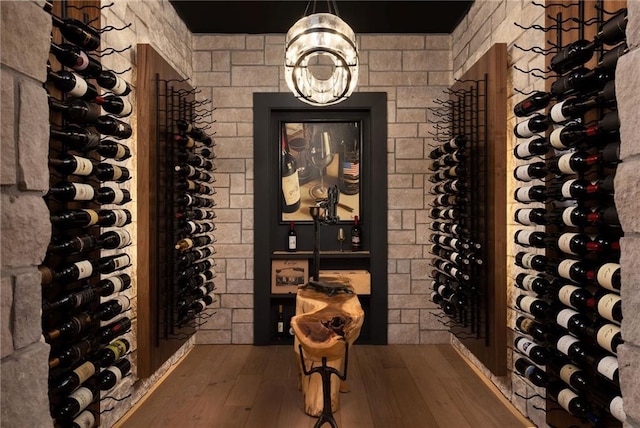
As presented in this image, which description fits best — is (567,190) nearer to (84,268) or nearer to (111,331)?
(84,268)

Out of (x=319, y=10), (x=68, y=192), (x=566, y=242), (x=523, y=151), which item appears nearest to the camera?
(x=68, y=192)

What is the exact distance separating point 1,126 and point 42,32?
0.19 m

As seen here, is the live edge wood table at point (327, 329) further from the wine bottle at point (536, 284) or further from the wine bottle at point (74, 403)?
the wine bottle at point (74, 403)

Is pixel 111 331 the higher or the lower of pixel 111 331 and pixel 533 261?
the lower

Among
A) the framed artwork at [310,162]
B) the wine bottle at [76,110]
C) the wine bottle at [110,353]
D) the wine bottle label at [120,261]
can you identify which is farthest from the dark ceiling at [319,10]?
the wine bottle at [110,353]

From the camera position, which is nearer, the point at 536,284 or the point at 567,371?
the point at 567,371

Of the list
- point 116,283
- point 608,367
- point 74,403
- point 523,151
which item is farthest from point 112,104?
point 608,367

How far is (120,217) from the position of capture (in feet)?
7.80

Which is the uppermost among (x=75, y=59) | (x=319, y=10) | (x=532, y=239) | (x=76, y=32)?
(x=319, y=10)

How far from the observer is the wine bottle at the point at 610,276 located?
1659mm

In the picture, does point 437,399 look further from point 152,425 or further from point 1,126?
point 1,126

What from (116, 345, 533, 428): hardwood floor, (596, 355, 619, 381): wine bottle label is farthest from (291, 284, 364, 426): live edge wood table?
(596, 355, 619, 381): wine bottle label

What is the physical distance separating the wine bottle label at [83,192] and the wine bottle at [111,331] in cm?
70

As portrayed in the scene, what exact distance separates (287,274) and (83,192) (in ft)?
8.10
